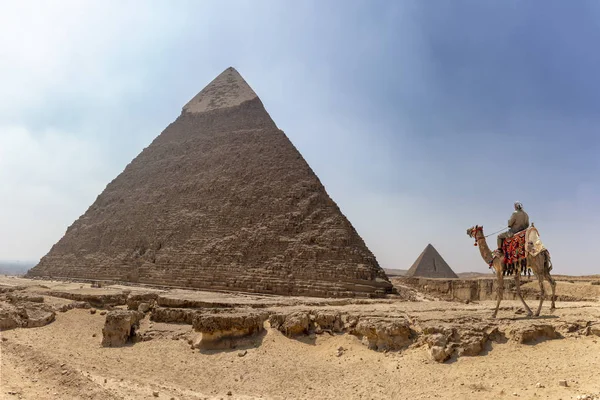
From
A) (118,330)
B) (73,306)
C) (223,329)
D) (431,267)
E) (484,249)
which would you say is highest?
(484,249)

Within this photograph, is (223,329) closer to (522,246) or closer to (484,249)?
(484,249)

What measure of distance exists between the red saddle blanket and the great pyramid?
940cm

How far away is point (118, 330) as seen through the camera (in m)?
7.06

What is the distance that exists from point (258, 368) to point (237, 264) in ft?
46.4

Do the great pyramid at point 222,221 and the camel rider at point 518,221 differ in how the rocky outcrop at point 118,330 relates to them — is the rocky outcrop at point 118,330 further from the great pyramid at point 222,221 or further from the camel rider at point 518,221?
the great pyramid at point 222,221

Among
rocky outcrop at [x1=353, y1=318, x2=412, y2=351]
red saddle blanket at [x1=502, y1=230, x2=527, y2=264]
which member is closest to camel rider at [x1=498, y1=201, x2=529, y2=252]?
red saddle blanket at [x1=502, y1=230, x2=527, y2=264]

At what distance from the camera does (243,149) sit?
1057 inches

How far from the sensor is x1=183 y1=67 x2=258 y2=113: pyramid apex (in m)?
32.8

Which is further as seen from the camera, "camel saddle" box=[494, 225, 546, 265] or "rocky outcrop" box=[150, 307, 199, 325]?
"rocky outcrop" box=[150, 307, 199, 325]

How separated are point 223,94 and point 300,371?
104 feet

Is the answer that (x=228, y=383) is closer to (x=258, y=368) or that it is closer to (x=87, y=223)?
(x=258, y=368)

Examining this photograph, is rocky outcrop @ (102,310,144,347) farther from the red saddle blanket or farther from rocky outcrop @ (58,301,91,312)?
the red saddle blanket

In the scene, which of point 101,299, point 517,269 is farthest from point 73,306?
point 517,269

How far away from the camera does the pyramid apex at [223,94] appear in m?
32.8
